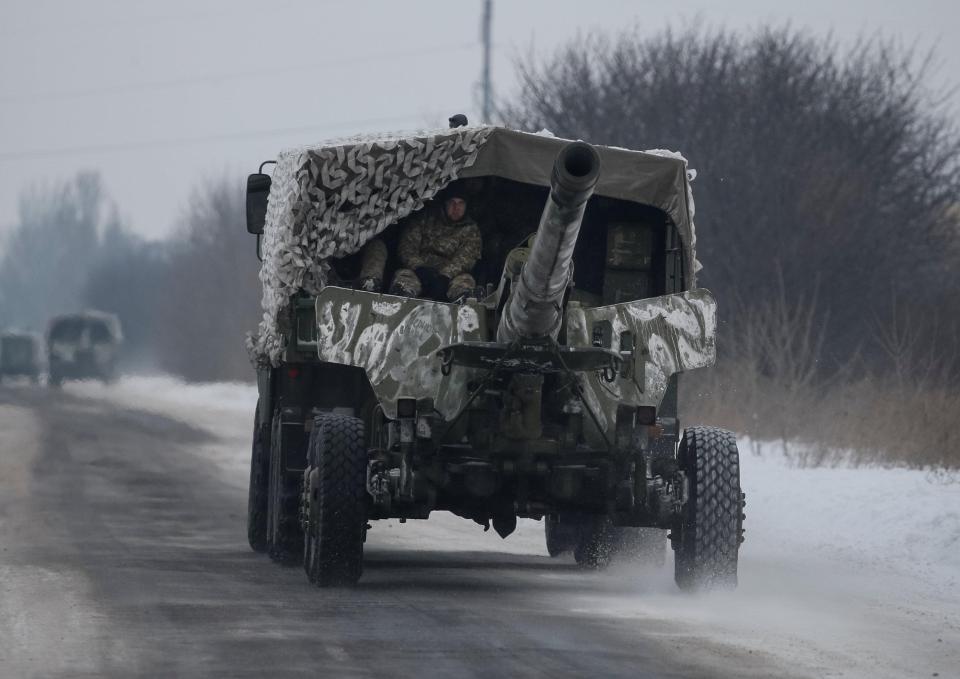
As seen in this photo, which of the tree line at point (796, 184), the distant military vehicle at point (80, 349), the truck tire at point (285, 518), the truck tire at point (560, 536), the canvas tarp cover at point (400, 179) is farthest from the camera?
the distant military vehicle at point (80, 349)

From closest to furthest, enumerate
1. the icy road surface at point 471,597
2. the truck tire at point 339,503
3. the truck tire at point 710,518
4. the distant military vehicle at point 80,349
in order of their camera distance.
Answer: the icy road surface at point 471,597, the truck tire at point 339,503, the truck tire at point 710,518, the distant military vehicle at point 80,349

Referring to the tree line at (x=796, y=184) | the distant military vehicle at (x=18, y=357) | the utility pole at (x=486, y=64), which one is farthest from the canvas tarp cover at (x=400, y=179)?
the distant military vehicle at (x=18, y=357)

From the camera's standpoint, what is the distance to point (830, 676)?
368 inches

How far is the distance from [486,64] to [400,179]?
34071 mm

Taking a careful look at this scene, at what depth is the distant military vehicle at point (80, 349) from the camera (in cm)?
6494

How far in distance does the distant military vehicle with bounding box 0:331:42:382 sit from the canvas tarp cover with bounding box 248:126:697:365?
62.5 metres

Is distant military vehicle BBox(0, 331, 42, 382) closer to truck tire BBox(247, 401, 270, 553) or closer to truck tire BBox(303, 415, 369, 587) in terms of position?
truck tire BBox(247, 401, 270, 553)

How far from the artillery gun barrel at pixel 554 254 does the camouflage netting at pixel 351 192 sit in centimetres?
165

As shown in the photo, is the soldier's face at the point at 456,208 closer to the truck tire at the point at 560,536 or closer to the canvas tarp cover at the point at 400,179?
the canvas tarp cover at the point at 400,179

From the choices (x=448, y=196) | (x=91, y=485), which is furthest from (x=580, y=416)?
(x=91, y=485)

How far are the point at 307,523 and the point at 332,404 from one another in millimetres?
1761

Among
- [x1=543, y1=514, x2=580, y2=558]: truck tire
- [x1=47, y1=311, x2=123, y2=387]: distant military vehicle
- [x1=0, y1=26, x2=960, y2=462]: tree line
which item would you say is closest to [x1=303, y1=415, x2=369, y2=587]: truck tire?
[x1=543, y1=514, x2=580, y2=558]: truck tire

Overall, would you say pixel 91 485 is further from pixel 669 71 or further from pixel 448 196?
pixel 669 71

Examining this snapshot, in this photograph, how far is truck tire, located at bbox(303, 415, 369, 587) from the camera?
42.0 feet
